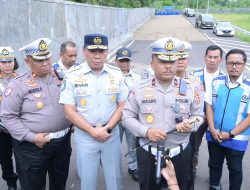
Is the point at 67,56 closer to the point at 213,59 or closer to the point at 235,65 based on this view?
the point at 213,59

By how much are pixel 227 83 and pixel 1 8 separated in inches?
210

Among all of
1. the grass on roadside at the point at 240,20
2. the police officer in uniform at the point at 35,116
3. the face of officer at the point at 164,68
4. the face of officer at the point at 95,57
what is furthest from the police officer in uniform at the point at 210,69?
the grass on roadside at the point at 240,20

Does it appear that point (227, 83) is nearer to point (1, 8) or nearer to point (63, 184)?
point (63, 184)

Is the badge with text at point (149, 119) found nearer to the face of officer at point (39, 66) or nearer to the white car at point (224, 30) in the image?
the face of officer at point (39, 66)

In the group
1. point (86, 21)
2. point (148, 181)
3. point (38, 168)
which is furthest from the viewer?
point (86, 21)

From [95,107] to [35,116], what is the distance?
66 centimetres

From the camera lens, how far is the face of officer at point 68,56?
5.00 m

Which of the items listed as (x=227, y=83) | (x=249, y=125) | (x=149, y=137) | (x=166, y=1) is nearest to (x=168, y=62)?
(x=149, y=137)

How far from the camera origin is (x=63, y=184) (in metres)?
3.99

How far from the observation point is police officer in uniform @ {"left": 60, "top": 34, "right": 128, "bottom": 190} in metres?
3.30

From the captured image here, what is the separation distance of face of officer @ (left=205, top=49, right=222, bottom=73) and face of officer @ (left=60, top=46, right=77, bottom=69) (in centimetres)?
208

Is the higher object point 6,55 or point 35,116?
point 6,55

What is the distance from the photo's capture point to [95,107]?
336cm

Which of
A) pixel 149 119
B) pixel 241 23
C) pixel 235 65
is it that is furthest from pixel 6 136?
pixel 241 23
